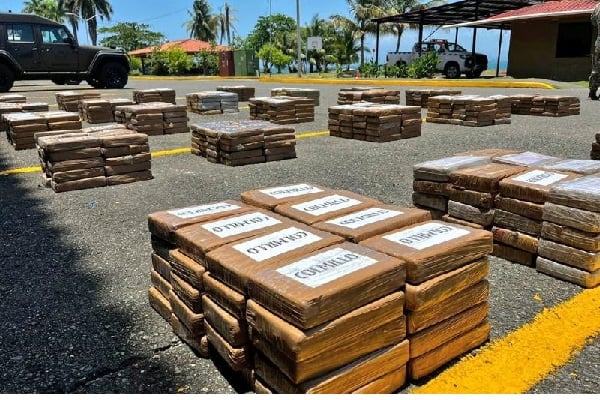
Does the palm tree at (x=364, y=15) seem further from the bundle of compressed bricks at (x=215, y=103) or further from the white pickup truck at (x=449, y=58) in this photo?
the bundle of compressed bricks at (x=215, y=103)

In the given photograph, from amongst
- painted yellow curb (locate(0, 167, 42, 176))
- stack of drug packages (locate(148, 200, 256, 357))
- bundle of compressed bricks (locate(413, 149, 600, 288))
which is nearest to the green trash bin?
painted yellow curb (locate(0, 167, 42, 176))

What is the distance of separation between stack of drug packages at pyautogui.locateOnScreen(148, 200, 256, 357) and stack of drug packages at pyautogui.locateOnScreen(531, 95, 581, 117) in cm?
1155

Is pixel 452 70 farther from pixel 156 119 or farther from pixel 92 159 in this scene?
pixel 92 159

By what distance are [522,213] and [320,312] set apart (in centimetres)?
251

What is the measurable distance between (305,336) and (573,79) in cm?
2710

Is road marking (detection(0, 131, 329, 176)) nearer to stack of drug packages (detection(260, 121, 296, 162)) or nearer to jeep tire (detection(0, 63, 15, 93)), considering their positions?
stack of drug packages (detection(260, 121, 296, 162))

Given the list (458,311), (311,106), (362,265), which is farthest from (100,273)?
(311,106)

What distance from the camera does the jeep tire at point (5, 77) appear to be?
18219 mm

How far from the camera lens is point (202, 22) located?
88.9 meters

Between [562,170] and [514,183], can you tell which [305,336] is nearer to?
[514,183]

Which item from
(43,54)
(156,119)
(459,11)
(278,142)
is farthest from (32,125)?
(459,11)

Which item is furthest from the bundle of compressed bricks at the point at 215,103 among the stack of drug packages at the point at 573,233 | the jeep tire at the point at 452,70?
the jeep tire at the point at 452,70

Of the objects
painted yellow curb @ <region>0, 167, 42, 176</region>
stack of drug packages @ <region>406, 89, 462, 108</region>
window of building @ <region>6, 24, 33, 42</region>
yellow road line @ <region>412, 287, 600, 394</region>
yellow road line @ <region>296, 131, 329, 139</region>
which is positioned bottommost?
yellow road line @ <region>412, 287, 600, 394</region>

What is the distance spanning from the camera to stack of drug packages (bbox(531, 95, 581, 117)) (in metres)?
12.6
